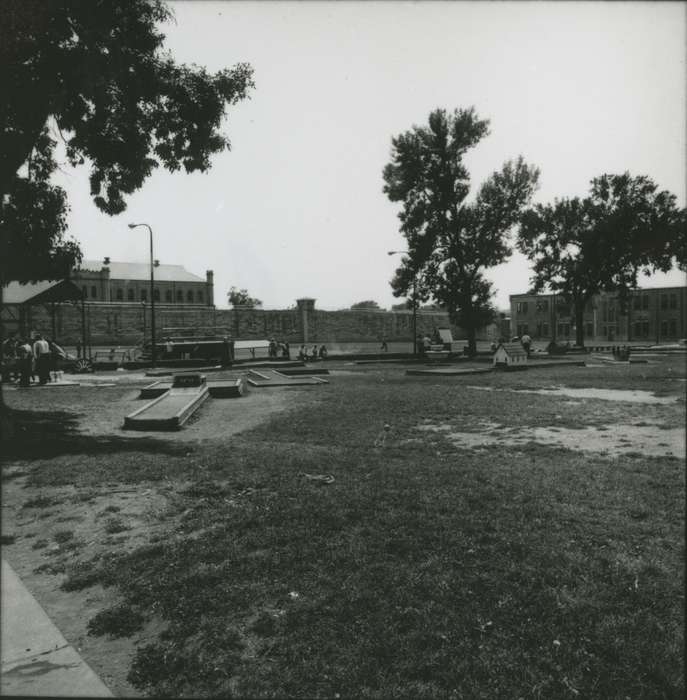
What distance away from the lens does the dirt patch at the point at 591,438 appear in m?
7.00

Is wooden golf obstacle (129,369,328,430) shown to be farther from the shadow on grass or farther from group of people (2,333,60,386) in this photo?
group of people (2,333,60,386)

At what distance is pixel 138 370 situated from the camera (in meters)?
26.3

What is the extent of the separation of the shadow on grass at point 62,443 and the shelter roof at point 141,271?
214ft

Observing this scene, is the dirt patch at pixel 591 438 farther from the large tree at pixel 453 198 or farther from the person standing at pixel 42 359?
the large tree at pixel 453 198

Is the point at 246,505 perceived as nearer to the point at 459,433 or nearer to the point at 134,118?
the point at 459,433

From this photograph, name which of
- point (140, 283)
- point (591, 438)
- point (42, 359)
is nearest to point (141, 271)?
point (140, 283)

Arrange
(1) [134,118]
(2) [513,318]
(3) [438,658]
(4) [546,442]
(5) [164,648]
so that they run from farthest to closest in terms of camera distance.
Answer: (2) [513,318] < (1) [134,118] < (4) [546,442] < (5) [164,648] < (3) [438,658]

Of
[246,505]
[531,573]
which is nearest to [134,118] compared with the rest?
[246,505]

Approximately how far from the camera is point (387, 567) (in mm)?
3576

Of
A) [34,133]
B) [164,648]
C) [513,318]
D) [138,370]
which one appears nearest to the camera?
[164,648]

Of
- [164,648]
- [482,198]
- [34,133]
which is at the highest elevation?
[482,198]

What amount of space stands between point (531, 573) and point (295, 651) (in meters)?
A: 1.57

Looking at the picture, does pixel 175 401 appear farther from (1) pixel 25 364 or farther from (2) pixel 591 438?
(2) pixel 591 438

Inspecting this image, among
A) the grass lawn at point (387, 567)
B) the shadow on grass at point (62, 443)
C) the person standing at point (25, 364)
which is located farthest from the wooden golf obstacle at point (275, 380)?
the grass lawn at point (387, 567)
